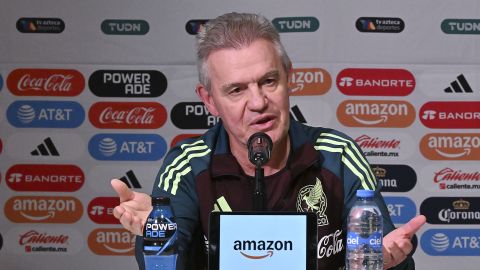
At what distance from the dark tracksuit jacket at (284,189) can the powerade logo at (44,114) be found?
75.2 inches

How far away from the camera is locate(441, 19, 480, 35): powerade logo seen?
12.3ft

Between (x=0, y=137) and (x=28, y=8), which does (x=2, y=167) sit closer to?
(x=0, y=137)

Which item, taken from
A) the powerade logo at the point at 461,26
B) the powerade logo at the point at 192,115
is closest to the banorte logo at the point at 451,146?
the powerade logo at the point at 461,26

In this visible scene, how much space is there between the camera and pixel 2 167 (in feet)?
12.5

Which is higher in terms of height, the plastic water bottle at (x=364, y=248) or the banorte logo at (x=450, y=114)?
the banorte logo at (x=450, y=114)

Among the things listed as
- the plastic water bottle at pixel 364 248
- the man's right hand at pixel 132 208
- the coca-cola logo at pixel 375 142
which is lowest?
the plastic water bottle at pixel 364 248

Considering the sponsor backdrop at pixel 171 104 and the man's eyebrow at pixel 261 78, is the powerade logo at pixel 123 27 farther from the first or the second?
the man's eyebrow at pixel 261 78

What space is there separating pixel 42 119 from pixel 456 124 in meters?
2.11

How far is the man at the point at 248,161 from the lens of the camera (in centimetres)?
186

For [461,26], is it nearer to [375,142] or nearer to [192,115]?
[375,142]

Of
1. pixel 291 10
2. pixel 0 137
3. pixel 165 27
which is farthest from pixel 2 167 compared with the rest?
pixel 291 10

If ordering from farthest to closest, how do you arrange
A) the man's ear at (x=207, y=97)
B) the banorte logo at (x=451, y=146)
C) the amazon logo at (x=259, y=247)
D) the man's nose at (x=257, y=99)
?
the banorte logo at (x=451, y=146)
the man's ear at (x=207, y=97)
the man's nose at (x=257, y=99)
the amazon logo at (x=259, y=247)

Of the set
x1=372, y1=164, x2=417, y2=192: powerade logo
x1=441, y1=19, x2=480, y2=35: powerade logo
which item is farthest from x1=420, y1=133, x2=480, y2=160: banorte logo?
x1=441, y1=19, x2=480, y2=35: powerade logo

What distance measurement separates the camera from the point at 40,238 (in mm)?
3789
